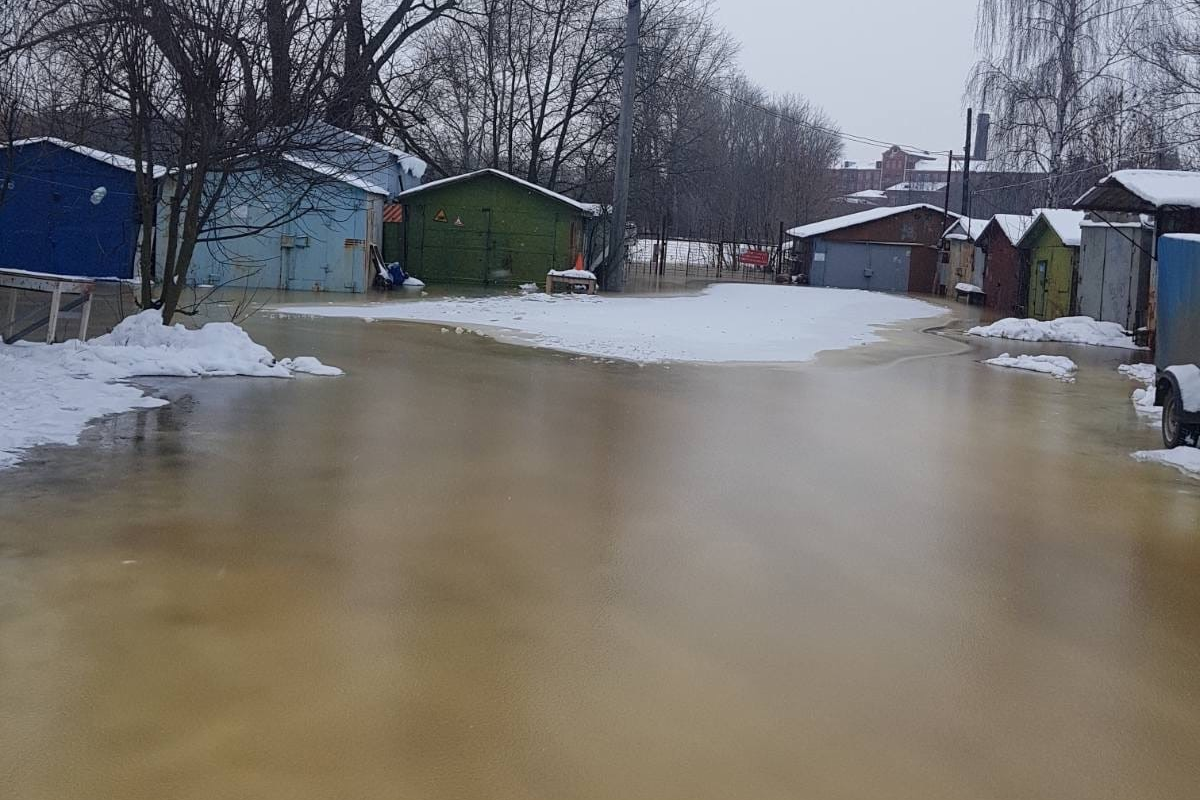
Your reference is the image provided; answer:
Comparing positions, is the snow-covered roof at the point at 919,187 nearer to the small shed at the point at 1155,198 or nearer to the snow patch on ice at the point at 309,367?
the small shed at the point at 1155,198

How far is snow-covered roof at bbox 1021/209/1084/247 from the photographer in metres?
27.2

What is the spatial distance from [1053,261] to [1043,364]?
12358 mm

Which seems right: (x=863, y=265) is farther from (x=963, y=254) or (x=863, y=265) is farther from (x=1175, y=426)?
(x=1175, y=426)

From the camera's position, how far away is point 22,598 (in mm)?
5312

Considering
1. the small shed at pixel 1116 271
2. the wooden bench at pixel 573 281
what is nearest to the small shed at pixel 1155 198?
the small shed at pixel 1116 271

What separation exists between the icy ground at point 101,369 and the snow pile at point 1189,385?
324 inches

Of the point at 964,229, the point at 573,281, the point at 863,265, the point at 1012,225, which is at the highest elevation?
the point at 964,229

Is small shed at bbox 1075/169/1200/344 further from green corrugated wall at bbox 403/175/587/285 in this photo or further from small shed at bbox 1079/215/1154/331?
green corrugated wall at bbox 403/175/587/285

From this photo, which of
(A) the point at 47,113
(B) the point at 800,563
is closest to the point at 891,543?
(B) the point at 800,563

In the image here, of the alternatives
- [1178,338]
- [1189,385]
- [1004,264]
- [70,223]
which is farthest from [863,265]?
[1189,385]

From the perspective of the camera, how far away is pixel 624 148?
31672mm

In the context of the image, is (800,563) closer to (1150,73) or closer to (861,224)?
(1150,73)

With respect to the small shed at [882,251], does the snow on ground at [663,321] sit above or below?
below

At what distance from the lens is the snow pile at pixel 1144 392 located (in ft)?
41.8
